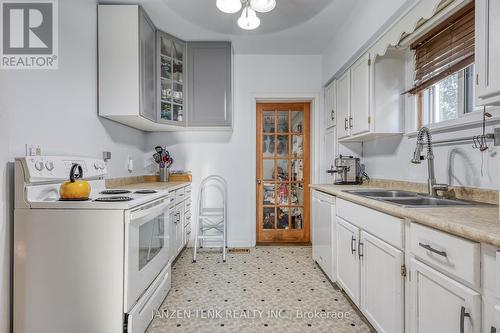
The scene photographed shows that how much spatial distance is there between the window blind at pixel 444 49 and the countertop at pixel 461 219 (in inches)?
39.4

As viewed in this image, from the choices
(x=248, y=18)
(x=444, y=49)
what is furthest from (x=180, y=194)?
(x=444, y=49)

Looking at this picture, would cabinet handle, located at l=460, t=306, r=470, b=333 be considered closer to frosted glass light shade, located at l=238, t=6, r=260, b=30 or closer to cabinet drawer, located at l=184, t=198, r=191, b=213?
frosted glass light shade, located at l=238, t=6, r=260, b=30

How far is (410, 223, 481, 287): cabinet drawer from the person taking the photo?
0.89 m

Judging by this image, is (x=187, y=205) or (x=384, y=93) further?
(x=187, y=205)

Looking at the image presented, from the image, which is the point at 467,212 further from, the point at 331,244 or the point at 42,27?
the point at 42,27

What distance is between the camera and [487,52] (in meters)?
1.06

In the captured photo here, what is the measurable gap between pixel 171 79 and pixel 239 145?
1.17 meters

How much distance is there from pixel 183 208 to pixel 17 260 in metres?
1.65

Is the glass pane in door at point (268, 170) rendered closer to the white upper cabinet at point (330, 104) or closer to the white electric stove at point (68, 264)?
the white upper cabinet at point (330, 104)

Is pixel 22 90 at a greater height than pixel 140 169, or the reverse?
pixel 22 90

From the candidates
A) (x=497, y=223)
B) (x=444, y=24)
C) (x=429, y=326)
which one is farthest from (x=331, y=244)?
(x=444, y=24)

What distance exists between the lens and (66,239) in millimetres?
1417

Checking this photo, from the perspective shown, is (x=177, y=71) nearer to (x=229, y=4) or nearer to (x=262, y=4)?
(x=229, y=4)

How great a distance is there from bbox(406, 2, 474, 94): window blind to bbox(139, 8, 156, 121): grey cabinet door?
2403mm
